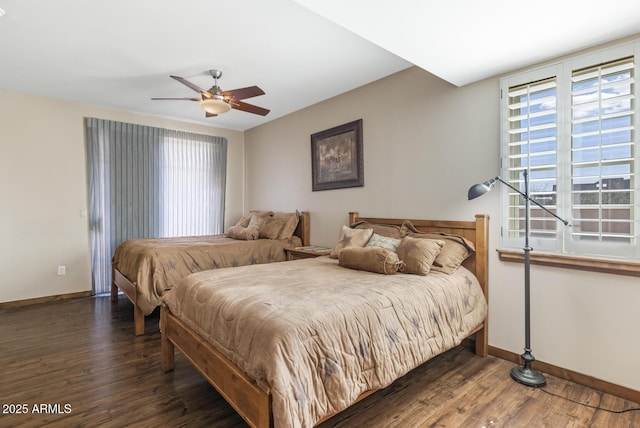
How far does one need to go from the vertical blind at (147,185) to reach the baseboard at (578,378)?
14.5ft

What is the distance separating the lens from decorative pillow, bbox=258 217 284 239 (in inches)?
166

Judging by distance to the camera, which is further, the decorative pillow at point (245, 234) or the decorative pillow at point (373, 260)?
the decorative pillow at point (245, 234)

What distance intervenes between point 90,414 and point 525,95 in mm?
3609

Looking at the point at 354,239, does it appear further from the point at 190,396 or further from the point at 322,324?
the point at 190,396

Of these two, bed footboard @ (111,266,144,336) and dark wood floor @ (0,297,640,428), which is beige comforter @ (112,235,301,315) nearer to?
bed footboard @ (111,266,144,336)

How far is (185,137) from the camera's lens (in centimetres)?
497

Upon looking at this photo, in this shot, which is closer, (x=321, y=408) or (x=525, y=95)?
(x=321, y=408)

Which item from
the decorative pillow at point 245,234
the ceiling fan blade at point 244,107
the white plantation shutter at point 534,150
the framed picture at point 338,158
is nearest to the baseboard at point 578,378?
the white plantation shutter at point 534,150

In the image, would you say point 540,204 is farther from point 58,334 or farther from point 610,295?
point 58,334

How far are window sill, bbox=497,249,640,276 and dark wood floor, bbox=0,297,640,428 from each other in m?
0.80

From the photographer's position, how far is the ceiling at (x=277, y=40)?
5.80 feet

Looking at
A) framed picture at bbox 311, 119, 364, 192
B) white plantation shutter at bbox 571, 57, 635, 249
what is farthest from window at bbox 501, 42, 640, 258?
framed picture at bbox 311, 119, 364, 192

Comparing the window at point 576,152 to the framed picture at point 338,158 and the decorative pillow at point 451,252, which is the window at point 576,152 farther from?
the framed picture at point 338,158

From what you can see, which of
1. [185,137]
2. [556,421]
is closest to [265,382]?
[556,421]
